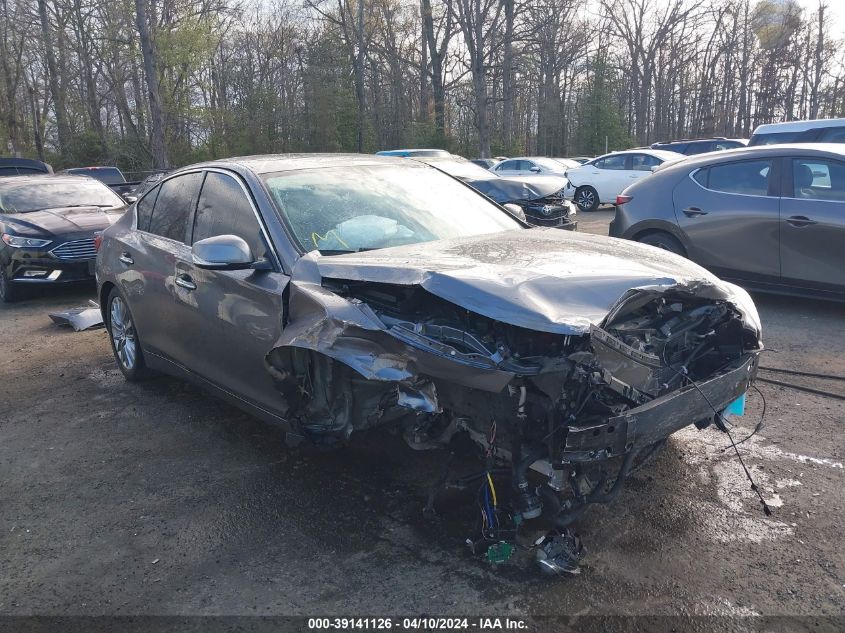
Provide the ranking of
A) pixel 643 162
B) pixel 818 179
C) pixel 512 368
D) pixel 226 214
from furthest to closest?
pixel 643 162, pixel 818 179, pixel 226 214, pixel 512 368

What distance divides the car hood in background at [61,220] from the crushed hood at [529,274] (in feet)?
22.6

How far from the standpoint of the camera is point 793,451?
3.94 m

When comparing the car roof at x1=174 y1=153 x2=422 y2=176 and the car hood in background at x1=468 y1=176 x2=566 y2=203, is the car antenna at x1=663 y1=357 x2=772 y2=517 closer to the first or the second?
the car roof at x1=174 y1=153 x2=422 y2=176

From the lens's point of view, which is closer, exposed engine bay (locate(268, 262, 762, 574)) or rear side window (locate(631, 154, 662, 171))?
exposed engine bay (locate(268, 262, 762, 574))

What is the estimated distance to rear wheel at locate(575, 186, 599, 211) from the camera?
18.8m

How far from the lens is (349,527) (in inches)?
130

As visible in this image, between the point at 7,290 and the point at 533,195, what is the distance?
770cm

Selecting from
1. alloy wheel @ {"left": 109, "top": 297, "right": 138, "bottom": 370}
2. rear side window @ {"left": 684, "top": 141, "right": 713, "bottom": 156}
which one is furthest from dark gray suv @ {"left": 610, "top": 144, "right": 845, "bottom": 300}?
rear side window @ {"left": 684, "top": 141, "right": 713, "bottom": 156}

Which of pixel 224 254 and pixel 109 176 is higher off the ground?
pixel 109 176

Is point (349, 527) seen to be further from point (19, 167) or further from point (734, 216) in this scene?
point (19, 167)

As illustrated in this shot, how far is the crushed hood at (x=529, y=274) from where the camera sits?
279 cm

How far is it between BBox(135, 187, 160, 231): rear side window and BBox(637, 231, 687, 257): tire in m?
4.92

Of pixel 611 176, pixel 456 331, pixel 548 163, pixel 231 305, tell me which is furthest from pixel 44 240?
pixel 548 163

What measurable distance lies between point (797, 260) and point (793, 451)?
10.5ft
